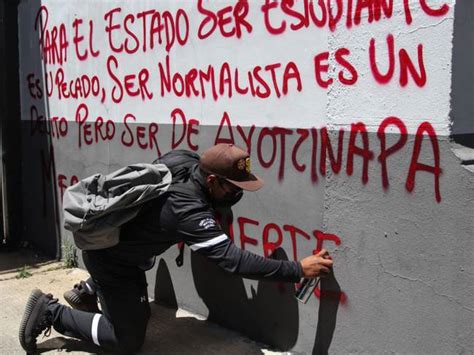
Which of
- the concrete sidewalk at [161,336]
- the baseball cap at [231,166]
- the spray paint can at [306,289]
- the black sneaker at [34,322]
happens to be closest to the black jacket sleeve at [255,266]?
the spray paint can at [306,289]

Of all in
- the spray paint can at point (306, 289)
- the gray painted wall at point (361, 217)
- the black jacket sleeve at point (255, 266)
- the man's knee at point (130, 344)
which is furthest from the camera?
the man's knee at point (130, 344)

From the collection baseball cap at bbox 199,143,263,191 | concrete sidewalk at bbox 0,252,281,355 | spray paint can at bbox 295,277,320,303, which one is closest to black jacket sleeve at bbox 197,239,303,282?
spray paint can at bbox 295,277,320,303

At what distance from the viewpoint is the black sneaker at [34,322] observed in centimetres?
332

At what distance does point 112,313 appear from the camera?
3.25 metres

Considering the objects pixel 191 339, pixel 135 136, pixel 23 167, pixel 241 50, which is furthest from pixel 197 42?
pixel 23 167

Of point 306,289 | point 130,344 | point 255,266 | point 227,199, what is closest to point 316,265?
point 306,289

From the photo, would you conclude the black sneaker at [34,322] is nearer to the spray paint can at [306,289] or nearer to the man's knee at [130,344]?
the man's knee at [130,344]

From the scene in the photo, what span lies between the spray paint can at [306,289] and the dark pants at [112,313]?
102 centimetres

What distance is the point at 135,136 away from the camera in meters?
4.26

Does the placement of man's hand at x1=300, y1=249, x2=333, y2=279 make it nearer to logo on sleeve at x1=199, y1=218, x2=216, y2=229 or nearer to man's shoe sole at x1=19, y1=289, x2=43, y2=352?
logo on sleeve at x1=199, y1=218, x2=216, y2=229

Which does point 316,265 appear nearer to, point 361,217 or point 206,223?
point 361,217

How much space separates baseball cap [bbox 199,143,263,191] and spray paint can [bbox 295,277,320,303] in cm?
62

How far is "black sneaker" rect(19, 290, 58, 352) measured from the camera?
10.9 ft

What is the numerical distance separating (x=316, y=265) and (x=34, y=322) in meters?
1.81
